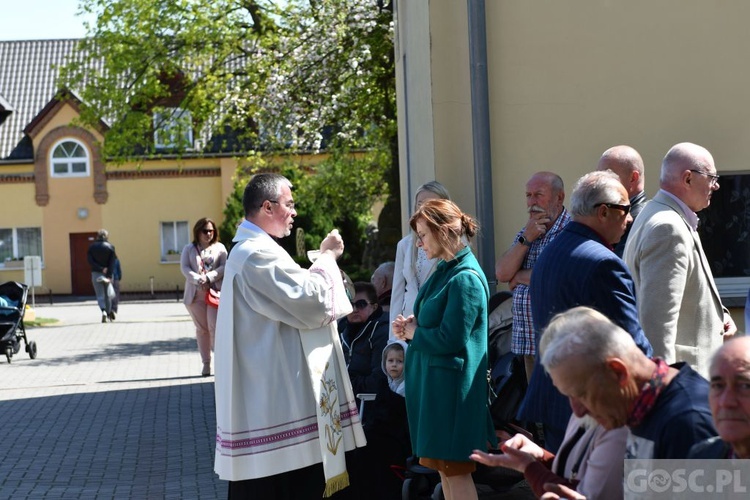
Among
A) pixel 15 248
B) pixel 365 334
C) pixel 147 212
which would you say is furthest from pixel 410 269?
pixel 15 248

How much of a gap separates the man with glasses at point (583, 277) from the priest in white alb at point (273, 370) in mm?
1513

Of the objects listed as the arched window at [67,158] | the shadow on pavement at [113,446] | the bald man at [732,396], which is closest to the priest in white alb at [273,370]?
the shadow on pavement at [113,446]

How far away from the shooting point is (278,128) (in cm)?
2398

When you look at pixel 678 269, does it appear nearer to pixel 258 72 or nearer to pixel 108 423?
pixel 108 423

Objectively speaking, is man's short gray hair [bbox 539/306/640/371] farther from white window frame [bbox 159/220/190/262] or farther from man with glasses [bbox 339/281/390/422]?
white window frame [bbox 159/220/190/262]

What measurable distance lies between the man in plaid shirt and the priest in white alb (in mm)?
1072

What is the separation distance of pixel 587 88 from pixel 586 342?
5.66 metres

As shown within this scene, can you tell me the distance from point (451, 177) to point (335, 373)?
284 centimetres

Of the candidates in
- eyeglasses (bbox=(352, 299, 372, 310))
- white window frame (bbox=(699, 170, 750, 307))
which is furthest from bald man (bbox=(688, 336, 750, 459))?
white window frame (bbox=(699, 170, 750, 307))

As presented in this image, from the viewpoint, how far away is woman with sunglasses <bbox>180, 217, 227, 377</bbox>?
44.8ft

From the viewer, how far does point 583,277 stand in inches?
179

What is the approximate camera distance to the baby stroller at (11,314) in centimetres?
1712

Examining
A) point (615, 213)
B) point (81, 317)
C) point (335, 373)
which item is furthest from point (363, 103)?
point (615, 213)

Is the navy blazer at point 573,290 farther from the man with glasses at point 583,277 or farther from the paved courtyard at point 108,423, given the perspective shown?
the paved courtyard at point 108,423
